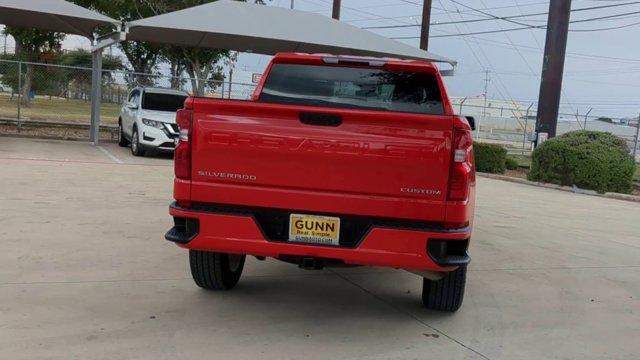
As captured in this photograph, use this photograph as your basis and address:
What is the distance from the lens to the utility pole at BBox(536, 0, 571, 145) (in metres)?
19.5

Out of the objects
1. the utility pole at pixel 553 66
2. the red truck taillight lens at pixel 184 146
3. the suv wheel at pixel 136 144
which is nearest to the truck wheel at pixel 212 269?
the red truck taillight lens at pixel 184 146

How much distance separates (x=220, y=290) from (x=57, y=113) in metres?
22.5

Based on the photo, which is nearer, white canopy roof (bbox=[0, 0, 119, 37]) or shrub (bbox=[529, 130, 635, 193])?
white canopy roof (bbox=[0, 0, 119, 37])

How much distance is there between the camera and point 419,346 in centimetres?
428

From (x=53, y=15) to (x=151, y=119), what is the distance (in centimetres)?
387

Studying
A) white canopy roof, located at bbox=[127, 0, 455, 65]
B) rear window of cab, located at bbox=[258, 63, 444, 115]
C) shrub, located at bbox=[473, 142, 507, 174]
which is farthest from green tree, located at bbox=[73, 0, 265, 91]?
rear window of cab, located at bbox=[258, 63, 444, 115]

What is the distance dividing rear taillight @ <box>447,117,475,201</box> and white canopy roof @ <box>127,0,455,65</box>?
42.6ft

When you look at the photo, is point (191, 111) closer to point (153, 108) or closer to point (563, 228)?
point (563, 228)

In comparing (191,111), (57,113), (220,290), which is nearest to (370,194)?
(191,111)

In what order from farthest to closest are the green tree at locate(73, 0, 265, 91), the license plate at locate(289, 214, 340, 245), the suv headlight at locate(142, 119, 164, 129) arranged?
the green tree at locate(73, 0, 265, 91), the suv headlight at locate(142, 119, 164, 129), the license plate at locate(289, 214, 340, 245)

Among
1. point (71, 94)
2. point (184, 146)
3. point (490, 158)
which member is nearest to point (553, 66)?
point (490, 158)

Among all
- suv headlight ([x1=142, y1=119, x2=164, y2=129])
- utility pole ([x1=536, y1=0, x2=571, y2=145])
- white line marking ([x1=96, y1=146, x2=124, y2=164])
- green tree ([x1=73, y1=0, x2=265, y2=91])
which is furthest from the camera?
green tree ([x1=73, y1=0, x2=265, y2=91])

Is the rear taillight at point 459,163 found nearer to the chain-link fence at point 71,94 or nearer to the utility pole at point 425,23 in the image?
the chain-link fence at point 71,94

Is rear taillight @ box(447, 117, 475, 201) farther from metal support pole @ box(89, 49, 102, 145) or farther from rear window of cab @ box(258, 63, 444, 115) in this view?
metal support pole @ box(89, 49, 102, 145)
